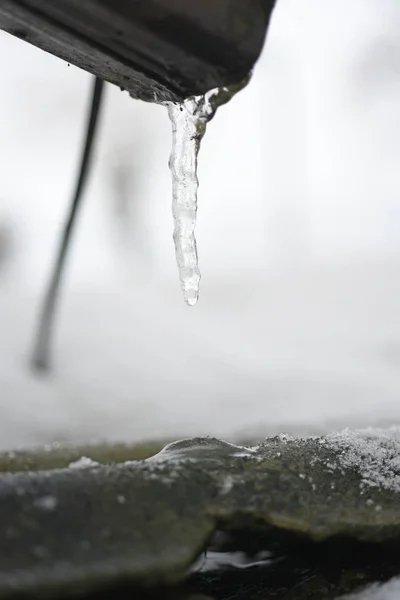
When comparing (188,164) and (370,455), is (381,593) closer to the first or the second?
(370,455)

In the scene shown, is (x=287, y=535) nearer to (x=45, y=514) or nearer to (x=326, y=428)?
(x=45, y=514)

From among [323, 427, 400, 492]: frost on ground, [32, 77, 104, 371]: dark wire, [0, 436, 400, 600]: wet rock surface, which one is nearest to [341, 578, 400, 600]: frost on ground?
[0, 436, 400, 600]: wet rock surface

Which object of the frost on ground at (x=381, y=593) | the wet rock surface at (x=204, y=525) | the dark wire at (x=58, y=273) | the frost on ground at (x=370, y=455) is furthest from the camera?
the dark wire at (x=58, y=273)

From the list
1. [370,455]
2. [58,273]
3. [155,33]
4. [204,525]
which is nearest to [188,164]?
[155,33]

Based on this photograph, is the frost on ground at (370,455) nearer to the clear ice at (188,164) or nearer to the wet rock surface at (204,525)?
the wet rock surface at (204,525)

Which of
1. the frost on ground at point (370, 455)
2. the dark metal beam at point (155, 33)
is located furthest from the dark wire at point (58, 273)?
the frost on ground at point (370, 455)
